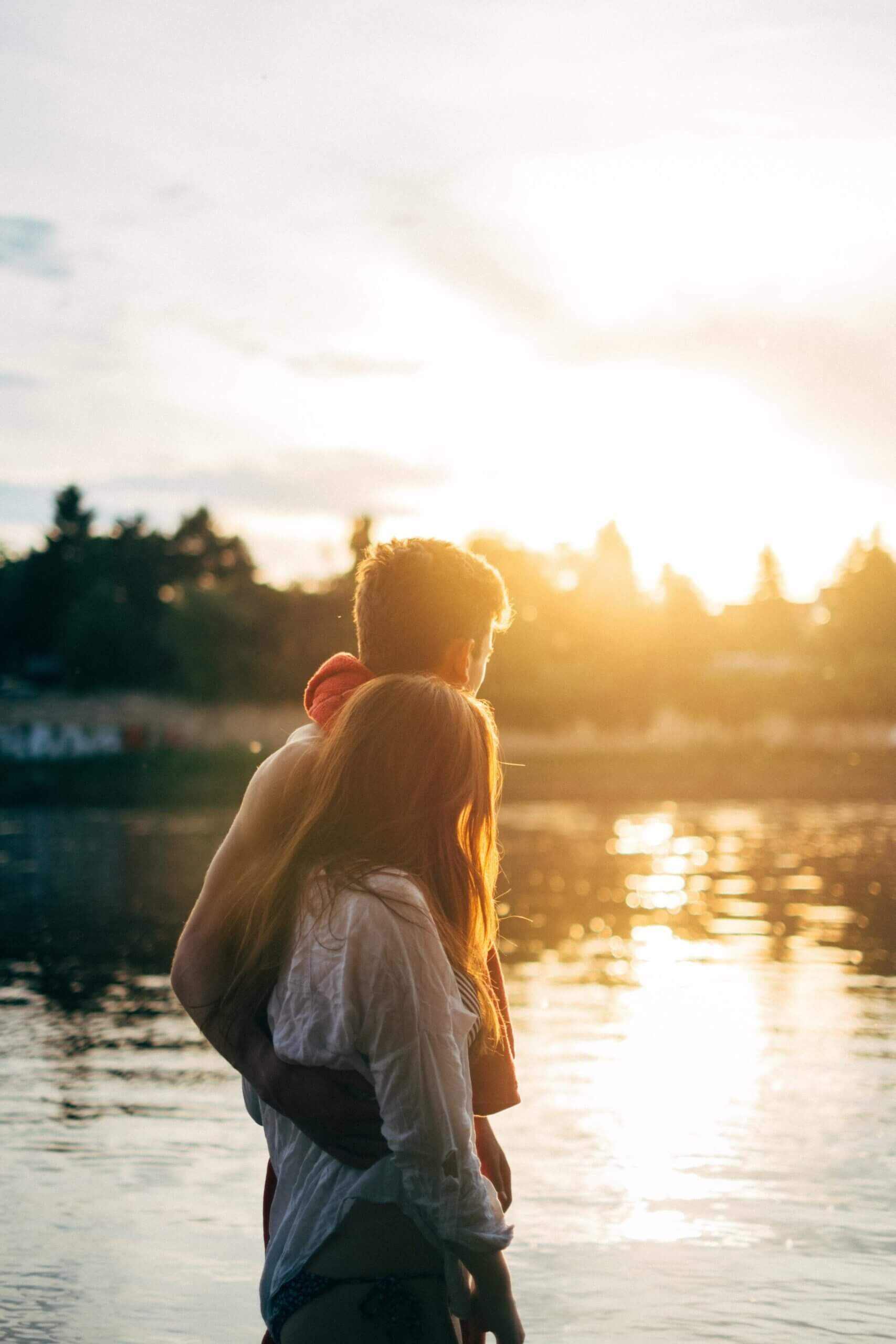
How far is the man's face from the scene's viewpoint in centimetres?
255

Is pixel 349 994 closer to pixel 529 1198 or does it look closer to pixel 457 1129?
pixel 457 1129

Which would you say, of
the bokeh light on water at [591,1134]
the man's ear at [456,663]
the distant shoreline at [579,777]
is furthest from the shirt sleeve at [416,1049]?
the distant shoreline at [579,777]

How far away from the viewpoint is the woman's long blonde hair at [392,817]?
7.68ft

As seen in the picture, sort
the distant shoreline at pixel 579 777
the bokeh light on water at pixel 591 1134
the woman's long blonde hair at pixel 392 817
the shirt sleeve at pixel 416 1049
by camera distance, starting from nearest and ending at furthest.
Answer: the shirt sleeve at pixel 416 1049
the woman's long blonde hair at pixel 392 817
the bokeh light on water at pixel 591 1134
the distant shoreline at pixel 579 777

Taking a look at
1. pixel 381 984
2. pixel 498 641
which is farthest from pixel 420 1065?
pixel 498 641

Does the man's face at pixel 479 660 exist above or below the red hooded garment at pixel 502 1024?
above

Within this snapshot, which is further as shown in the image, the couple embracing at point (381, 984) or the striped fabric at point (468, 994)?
the striped fabric at point (468, 994)

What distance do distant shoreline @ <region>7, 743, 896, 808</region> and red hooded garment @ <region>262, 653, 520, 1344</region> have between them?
112ft

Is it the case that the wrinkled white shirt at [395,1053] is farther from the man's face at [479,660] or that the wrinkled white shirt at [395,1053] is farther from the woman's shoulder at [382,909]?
the man's face at [479,660]

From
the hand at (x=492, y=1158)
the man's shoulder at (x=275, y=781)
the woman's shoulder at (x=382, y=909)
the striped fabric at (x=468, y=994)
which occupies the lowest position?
the hand at (x=492, y=1158)

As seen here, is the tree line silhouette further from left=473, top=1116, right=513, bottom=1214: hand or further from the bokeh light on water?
left=473, top=1116, right=513, bottom=1214: hand

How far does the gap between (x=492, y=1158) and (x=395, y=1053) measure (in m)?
0.40

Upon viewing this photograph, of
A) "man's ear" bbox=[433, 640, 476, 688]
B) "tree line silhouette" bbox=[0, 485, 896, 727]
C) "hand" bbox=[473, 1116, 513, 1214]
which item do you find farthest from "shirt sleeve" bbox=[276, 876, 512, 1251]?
"tree line silhouette" bbox=[0, 485, 896, 727]

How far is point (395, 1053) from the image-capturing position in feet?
7.28
